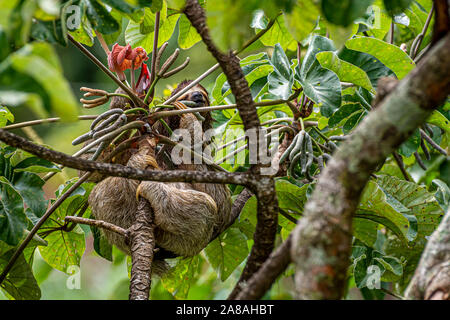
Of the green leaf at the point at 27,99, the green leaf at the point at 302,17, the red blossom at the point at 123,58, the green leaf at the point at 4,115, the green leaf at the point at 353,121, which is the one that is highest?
the red blossom at the point at 123,58

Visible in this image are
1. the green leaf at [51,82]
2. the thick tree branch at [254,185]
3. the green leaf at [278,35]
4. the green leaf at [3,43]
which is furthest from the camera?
the green leaf at [278,35]

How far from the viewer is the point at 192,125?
2518 mm

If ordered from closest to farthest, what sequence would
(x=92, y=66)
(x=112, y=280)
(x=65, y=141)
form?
1. (x=112, y=280)
2. (x=65, y=141)
3. (x=92, y=66)

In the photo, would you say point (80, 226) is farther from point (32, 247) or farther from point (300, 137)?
point (300, 137)

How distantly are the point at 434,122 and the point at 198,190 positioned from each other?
123cm

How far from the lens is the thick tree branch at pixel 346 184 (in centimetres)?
84

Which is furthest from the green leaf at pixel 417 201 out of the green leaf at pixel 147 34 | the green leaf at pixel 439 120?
the green leaf at pixel 147 34

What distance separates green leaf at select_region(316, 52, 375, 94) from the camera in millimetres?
1808

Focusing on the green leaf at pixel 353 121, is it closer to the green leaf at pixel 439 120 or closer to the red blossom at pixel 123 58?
the green leaf at pixel 439 120

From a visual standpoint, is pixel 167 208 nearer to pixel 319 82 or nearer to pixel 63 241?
pixel 63 241

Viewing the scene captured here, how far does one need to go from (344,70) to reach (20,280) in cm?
159

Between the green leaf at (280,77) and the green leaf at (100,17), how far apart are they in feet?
2.22

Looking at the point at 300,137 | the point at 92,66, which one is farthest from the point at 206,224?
the point at 92,66

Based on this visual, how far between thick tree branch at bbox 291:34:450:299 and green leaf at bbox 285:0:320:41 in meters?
0.35
